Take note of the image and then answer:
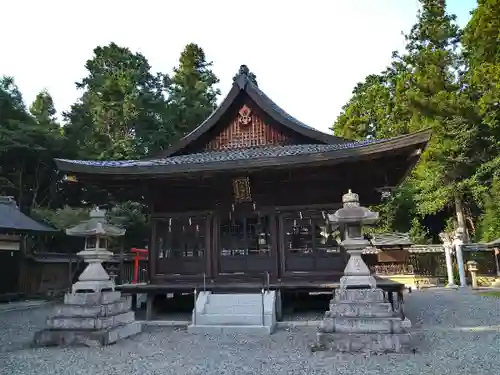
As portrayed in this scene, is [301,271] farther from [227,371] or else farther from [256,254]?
[227,371]

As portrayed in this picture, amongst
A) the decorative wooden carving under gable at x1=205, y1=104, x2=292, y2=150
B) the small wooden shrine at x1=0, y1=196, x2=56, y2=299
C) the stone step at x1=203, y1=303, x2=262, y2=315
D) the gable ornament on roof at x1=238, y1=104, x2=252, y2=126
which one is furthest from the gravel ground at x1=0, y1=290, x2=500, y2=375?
the small wooden shrine at x1=0, y1=196, x2=56, y2=299

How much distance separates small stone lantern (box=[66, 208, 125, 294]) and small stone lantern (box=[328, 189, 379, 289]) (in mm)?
4816

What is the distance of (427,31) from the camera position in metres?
32.1

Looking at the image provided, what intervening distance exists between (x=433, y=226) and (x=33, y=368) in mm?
33509

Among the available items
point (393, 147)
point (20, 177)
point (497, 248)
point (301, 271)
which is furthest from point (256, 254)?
point (20, 177)

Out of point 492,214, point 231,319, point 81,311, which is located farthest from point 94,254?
point 492,214

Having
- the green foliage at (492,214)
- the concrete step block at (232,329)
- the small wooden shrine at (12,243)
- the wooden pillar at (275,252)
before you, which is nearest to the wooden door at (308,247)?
the wooden pillar at (275,252)

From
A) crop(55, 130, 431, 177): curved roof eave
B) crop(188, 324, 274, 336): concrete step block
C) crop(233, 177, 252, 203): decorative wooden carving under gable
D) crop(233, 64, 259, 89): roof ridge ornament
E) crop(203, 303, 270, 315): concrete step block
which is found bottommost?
crop(188, 324, 274, 336): concrete step block

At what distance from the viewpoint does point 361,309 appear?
22.8 ft

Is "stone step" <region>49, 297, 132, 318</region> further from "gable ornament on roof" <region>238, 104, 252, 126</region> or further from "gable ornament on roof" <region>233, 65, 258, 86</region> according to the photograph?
"gable ornament on roof" <region>233, 65, 258, 86</region>

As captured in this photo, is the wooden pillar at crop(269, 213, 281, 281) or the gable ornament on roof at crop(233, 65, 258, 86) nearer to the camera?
the wooden pillar at crop(269, 213, 281, 281)

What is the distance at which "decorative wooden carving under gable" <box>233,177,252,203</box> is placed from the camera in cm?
1098

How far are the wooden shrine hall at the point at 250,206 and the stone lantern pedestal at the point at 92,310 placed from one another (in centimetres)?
198

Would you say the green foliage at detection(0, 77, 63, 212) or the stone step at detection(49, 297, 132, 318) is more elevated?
the green foliage at detection(0, 77, 63, 212)
